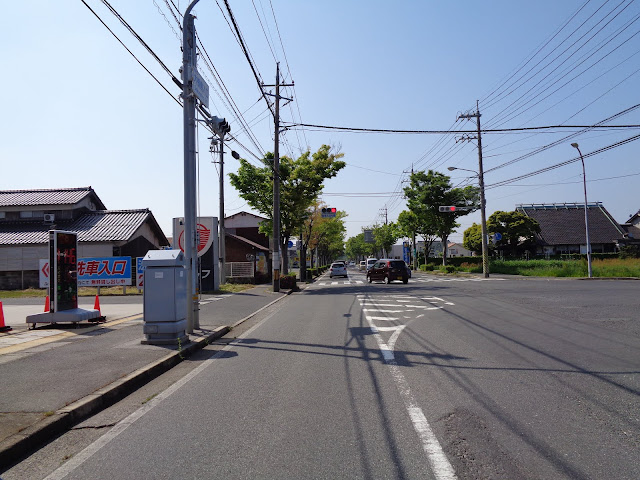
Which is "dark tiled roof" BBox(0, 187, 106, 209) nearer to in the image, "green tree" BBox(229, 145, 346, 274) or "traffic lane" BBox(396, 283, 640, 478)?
"green tree" BBox(229, 145, 346, 274)

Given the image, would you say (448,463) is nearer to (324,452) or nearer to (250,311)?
(324,452)

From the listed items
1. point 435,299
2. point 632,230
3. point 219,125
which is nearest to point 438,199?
point 435,299

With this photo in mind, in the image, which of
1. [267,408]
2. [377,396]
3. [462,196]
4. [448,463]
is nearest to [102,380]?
[267,408]

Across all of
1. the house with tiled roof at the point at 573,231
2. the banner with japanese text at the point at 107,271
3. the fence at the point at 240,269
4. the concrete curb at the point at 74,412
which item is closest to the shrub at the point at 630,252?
the house with tiled roof at the point at 573,231

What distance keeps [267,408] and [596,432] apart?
337 centimetres

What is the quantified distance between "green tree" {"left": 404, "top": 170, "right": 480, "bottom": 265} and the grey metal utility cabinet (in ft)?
136

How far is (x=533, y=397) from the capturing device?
572 cm

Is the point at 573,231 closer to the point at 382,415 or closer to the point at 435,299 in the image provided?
the point at 435,299

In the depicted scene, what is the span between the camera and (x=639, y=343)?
29.1 feet

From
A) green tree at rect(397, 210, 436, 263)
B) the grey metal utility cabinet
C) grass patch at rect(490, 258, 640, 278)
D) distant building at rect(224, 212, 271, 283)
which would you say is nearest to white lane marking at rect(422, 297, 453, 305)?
the grey metal utility cabinet

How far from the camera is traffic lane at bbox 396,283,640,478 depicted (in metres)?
4.00

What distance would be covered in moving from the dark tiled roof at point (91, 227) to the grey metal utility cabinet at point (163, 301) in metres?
22.9

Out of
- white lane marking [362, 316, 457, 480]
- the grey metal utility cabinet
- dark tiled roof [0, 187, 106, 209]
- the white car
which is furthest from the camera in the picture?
the white car

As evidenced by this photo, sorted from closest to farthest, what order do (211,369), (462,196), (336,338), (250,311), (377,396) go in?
(377,396), (211,369), (336,338), (250,311), (462,196)
